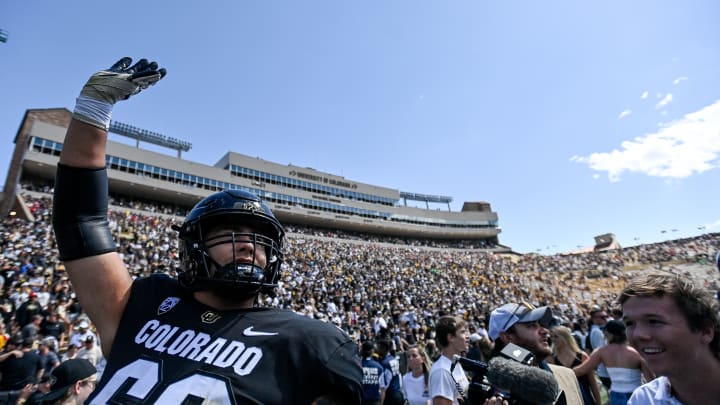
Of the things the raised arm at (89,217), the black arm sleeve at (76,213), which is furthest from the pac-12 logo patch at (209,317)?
the black arm sleeve at (76,213)

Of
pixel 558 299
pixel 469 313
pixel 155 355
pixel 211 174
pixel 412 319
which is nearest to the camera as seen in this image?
pixel 155 355

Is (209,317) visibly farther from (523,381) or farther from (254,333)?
(523,381)

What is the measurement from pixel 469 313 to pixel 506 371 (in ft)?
59.6

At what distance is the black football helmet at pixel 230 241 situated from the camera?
1492mm

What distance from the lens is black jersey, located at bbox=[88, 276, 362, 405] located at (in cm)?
115

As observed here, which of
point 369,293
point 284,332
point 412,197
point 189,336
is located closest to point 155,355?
point 189,336

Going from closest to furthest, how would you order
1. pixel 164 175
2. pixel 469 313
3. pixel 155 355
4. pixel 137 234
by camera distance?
pixel 155 355, pixel 469 313, pixel 137 234, pixel 164 175

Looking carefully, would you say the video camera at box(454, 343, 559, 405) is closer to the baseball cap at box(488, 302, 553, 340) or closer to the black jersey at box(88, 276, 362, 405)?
the black jersey at box(88, 276, 362, 405)

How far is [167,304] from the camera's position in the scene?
59.3 inches

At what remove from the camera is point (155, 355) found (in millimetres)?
1268

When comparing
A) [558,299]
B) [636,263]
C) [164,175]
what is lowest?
[558,299]

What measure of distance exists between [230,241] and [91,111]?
85 cm

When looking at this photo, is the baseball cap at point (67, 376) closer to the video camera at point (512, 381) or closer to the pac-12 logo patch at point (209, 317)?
the pac-12 logo patch at point (209, 317)

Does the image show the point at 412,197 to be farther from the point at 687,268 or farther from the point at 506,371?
the point at 506,371
